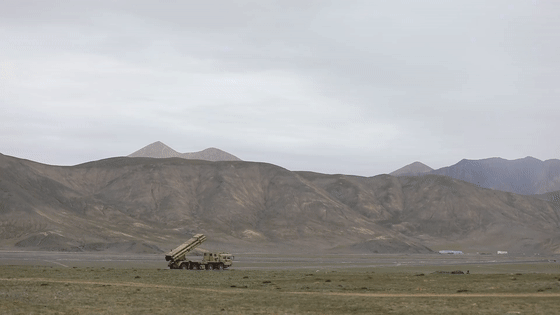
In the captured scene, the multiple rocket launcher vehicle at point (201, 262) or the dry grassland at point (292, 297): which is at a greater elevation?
the multiple rocket launcher vehicle at point (201, 262)

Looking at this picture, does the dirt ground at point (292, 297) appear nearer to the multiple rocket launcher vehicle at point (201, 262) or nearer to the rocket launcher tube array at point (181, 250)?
the multiple rocket launcher vehicle at point (201, 262)

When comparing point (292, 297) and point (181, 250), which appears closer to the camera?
point (292, 297)

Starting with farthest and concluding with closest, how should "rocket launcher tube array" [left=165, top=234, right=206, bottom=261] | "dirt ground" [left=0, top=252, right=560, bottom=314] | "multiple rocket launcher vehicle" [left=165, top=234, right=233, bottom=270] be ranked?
1. "rocket launcher tube array" [left=165, top=234, right=206, bottom=261]
2. "multiple rocket launcher vehicle" [left=165, top=234, right=233, bottom=270]
3. "dirt ground" [left=0, top=252, right=560, bottom=314]

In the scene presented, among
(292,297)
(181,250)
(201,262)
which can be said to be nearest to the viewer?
(292,297)

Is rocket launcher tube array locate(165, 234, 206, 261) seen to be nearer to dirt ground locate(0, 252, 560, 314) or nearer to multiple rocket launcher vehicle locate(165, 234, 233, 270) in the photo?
multiple rocket launcher vehicle locate(165, 234, 233, 270)

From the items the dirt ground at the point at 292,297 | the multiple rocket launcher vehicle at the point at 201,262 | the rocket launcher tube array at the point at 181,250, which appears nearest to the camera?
the dirt ground at the point at 292,297

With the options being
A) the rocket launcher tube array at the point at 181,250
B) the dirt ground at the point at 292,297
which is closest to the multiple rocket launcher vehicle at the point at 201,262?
the rocket launcher tube array at the point at 181,250

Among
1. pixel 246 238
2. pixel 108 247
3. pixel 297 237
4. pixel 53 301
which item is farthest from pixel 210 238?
pixel 53 301

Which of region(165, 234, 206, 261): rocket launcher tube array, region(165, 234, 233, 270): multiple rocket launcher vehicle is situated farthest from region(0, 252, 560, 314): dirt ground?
region(165, 234, 206, 261): rocket launcher tube array

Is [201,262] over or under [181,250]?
under

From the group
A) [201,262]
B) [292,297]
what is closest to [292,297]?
[292,297]

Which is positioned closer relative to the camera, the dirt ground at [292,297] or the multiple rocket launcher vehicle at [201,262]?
the dirt ground at [292,297]

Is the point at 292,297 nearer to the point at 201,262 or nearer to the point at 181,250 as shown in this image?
the point at 201,262

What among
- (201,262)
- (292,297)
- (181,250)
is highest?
(181,250)
